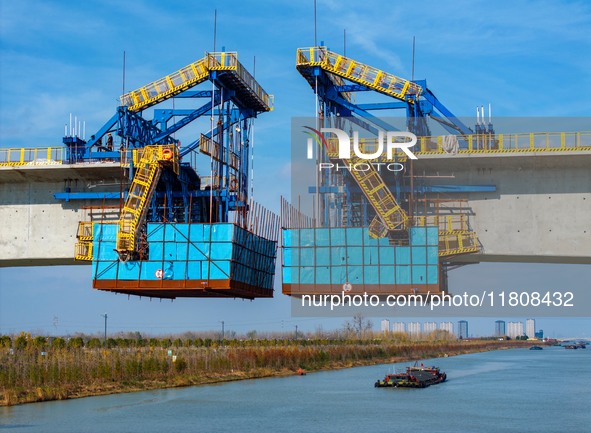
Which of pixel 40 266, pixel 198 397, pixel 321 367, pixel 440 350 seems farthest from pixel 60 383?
pixel 440 350

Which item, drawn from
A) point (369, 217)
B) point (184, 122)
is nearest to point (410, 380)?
point (369, 217)

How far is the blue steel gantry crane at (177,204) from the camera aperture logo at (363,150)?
720 centimetres

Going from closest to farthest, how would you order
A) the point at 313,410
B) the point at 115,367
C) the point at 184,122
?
the point at 313,410 < the point at 115,367 < the point at 184,122

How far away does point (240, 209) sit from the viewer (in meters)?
71.8

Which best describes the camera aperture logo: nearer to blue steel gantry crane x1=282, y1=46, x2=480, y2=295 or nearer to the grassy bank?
blue steel gantry crane x1=282, y1=46, x2=480, y2=295

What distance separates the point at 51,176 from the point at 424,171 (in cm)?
2765

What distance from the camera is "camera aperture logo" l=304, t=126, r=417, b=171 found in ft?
218

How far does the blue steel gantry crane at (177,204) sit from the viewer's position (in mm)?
67250

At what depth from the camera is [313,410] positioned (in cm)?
5759

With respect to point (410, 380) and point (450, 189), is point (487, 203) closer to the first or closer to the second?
point (450, 189)

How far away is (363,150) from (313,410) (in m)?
20.5

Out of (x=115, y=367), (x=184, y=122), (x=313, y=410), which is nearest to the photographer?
(x=313, y=410)

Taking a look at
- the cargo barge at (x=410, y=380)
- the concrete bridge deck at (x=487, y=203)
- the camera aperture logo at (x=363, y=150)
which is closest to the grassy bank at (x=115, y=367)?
the concrete bridge deck at (x=487, y=203)

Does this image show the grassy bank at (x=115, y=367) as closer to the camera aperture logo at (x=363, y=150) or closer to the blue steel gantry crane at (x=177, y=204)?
the blue steel gantry crane at (x=177, y=204)
